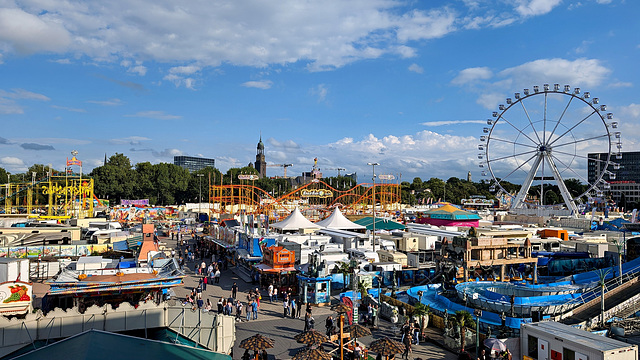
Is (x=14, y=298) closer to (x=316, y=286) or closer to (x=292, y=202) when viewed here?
(x=316, y=286)

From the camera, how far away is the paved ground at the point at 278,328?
16516 millimetres

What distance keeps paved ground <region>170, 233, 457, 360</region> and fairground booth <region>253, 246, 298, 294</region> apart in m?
1.21

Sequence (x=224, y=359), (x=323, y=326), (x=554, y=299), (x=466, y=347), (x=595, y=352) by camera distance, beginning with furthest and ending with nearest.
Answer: (x=554, y=299)
(x=323, y=326)
(x=466, y=347)
(x=595, y=352)
(x=224, y=359)

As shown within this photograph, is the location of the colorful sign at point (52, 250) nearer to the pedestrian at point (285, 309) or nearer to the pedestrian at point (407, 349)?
the pedestrian at point (285, 309)

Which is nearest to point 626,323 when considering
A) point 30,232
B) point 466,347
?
point 466,347

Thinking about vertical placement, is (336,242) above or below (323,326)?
above

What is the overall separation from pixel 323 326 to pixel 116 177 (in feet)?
309

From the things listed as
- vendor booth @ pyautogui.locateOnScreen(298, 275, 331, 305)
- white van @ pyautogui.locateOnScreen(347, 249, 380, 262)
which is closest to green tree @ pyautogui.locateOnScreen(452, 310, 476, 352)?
vendor booth @ pyautogui.locateOnScreen(298, 275, 331, 305)

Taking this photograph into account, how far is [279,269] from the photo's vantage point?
25578mm

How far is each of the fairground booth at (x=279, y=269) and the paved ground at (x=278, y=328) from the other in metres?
1.21

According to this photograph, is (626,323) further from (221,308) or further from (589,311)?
(221,308)

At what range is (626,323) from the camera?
18.1 metres

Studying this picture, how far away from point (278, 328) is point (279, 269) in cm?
649

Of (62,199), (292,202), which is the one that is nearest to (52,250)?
(62,199)
